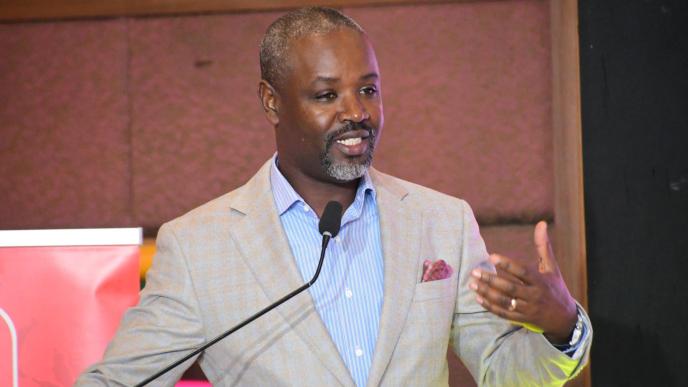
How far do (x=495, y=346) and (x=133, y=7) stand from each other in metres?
1.51

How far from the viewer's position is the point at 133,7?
256cm

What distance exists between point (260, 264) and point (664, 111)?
1252 millimetres

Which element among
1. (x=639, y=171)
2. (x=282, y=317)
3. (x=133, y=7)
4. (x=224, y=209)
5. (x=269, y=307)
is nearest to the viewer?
(x=269, y=307)

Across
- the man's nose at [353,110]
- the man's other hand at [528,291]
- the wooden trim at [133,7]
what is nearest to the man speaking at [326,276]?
the man's nose at [353,110]

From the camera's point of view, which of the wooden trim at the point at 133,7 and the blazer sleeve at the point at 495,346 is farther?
the wooden trim at the point at 133,7

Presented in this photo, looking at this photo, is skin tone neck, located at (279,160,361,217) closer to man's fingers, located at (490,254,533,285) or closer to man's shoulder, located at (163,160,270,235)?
man's shoulder, located at (163,160,270,235)

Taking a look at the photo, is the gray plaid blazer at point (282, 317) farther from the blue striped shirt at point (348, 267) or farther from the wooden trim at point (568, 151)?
the wooden trim at point (568, 151)

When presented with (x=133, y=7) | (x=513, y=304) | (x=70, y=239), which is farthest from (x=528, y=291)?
(x=133, y=7)

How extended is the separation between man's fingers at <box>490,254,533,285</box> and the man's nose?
1.51 feet

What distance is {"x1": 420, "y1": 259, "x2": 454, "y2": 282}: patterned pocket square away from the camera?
178 cm

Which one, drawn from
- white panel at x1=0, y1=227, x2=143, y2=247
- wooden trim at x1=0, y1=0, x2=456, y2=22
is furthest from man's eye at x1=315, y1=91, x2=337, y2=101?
wooden trim at x1=0, y1=0, x2=456, y2=22

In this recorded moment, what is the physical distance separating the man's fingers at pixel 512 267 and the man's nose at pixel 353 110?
0.46m

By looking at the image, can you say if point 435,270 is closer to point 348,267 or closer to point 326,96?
point 348,267

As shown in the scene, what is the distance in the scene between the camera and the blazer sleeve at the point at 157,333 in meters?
1.67
